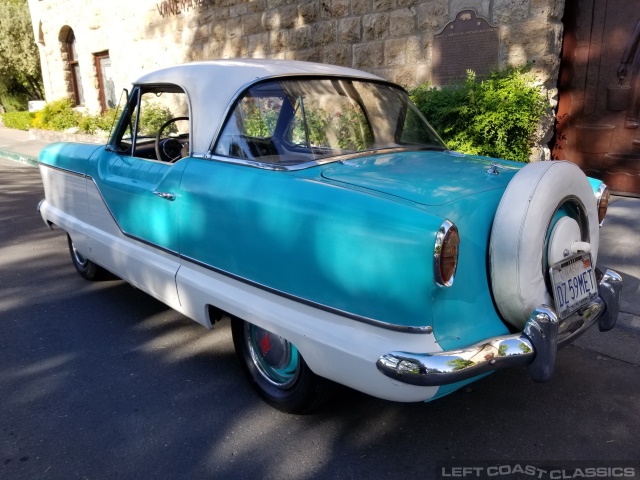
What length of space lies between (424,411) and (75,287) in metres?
3.31

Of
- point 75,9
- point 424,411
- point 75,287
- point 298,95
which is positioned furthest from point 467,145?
point 75,9

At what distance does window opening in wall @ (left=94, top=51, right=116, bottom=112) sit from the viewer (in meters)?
15.5

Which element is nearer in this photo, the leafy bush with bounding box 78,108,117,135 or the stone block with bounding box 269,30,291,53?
the stone block with bounding box 269,30,291,53

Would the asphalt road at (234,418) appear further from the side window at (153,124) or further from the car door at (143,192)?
the side window at (153,124)

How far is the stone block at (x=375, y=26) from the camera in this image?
7.86 meters

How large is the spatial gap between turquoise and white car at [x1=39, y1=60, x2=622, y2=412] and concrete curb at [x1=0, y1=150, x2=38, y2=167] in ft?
33.9

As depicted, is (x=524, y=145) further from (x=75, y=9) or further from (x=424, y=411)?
(x=75, y=9)

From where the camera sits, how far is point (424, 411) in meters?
2.85

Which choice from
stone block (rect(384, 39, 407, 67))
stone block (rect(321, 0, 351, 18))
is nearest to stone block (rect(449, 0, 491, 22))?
stone block (rect(384, 39, 407, 67))

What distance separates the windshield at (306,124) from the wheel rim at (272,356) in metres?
0.91

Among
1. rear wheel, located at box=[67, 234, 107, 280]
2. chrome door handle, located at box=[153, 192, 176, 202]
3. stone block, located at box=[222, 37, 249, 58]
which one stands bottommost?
rear wheel, located at box=[67, 234, 107, 280]

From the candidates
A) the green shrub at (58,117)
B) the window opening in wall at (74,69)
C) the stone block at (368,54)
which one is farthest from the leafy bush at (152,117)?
the window opening in wall at (74,69)

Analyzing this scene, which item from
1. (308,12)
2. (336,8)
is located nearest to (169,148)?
(336,8)

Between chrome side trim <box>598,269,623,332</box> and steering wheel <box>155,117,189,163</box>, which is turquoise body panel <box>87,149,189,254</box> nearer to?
steering wheel <box>155,117,189,163</box>
